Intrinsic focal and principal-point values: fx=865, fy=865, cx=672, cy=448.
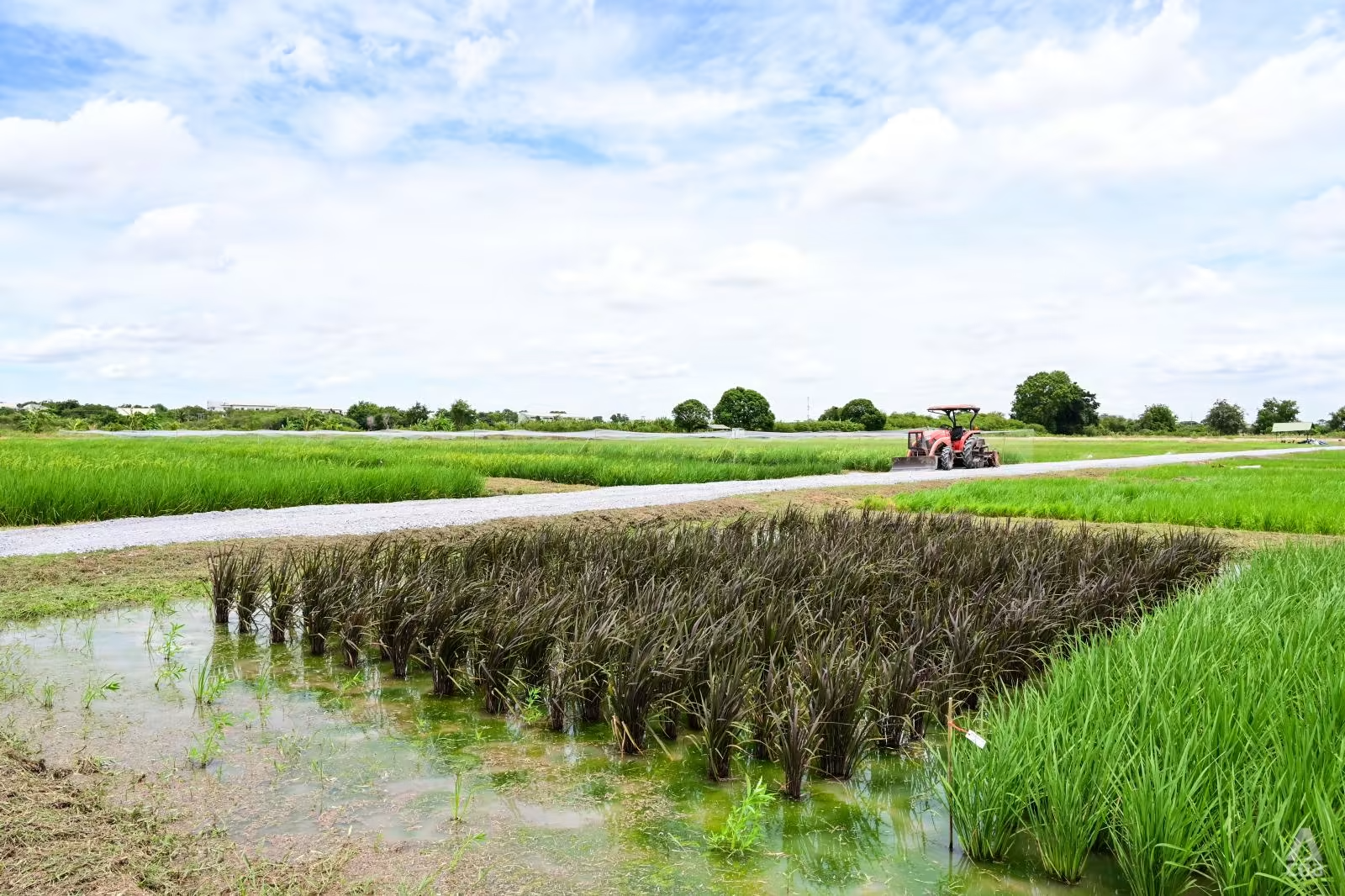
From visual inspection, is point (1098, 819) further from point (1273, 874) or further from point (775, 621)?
point (775, 621)

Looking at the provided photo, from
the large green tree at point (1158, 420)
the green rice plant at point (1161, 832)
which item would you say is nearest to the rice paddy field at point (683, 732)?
the green rice plant at point (1161, 832)

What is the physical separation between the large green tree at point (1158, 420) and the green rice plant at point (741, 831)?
9839cm

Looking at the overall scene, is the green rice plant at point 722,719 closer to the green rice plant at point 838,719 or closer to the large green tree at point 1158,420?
the green rice plant at point 838,719

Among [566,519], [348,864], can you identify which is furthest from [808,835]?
[566,519]

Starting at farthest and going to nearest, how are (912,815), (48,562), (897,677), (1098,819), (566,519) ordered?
1. (566,519)
2. (48,562)
3. (897,677)
4. (912,815)
5. (1098,819)

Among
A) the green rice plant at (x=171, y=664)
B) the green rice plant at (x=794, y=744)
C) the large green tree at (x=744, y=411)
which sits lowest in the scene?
the green rice plant at (x=171, y=664)

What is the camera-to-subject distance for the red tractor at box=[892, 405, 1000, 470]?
25.7m

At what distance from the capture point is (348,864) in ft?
9.35

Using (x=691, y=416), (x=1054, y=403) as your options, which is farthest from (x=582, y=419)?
(x=1054, y=403)

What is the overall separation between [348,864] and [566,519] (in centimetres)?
907

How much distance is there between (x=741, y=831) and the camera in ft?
9.93

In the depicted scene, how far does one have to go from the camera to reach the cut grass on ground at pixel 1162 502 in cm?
1214

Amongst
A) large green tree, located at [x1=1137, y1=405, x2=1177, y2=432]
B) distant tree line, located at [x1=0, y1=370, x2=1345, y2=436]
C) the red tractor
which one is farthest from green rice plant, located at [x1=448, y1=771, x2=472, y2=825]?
large green tree, located at [x1=1137, y1=405, x2=1177, y2=432]

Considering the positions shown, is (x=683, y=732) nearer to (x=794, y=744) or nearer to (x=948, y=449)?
(x=794, y=744)
